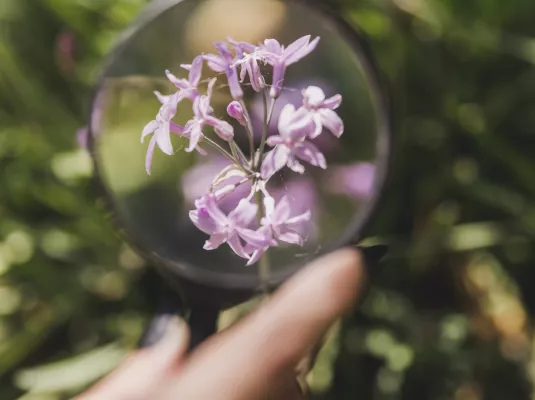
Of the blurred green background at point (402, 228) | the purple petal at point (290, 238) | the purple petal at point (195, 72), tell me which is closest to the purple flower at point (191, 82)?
the purple petal at point (195, 72)

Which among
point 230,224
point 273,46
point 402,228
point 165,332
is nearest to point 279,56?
point 273,46

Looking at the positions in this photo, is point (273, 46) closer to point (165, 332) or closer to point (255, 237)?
point (255, 237)

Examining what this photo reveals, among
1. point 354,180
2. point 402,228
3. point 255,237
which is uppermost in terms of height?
point 255,237

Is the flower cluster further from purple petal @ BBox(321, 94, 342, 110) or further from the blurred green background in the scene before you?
the blurred green background

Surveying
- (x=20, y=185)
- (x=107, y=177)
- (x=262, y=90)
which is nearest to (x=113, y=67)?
(x=107, y=177)

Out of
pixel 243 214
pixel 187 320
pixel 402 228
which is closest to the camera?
pixel 243 214

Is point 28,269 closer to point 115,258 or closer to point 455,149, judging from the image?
point 115,258

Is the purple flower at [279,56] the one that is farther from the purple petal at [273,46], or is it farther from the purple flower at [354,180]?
the purple flower at [354,180]
